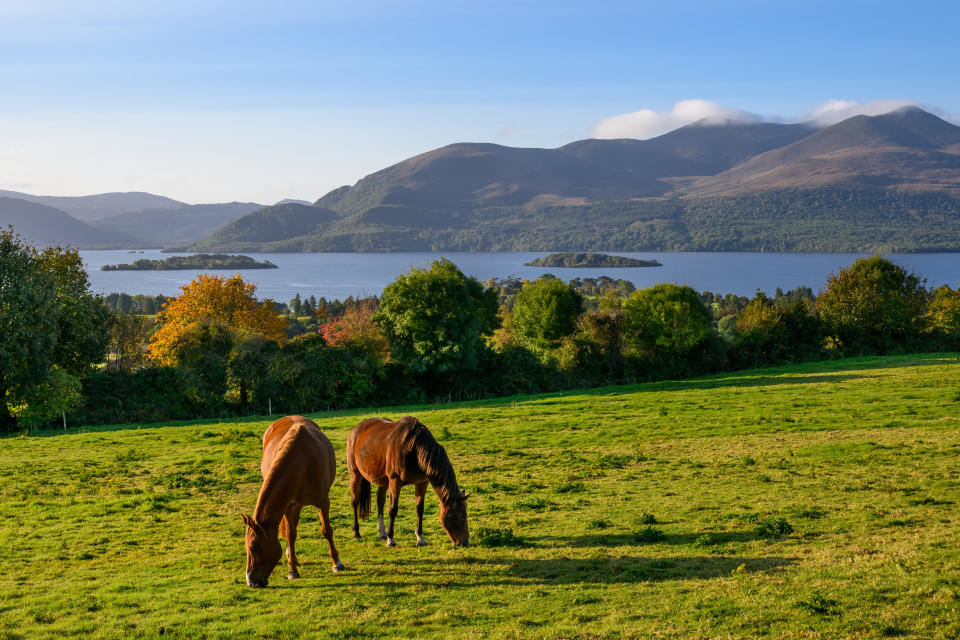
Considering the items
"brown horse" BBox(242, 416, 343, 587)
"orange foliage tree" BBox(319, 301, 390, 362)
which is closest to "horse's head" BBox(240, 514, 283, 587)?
"brown horse" BBox(242, 416, 343, 587)

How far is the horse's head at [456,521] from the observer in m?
10.3

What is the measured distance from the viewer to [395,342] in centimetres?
4059

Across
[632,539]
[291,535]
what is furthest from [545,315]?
[291,535]

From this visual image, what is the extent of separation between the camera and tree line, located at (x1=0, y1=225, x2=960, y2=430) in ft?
103

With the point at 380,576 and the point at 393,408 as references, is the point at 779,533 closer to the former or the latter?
the point at 380,576

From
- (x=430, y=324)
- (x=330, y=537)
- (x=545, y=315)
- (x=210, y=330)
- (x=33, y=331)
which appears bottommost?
(x=330, y=537)

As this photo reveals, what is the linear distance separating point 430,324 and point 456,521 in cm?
3052

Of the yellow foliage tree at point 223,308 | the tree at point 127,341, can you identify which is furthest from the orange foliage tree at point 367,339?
the tree at point 127,341

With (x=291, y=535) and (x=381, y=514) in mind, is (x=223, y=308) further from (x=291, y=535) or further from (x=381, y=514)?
(x=291, y=535)

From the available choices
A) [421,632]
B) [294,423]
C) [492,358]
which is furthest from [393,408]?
[421,632]

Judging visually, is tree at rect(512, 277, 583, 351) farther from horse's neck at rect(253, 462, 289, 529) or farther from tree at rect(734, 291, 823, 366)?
horse's neck at rect(253, 462, 289, 529)

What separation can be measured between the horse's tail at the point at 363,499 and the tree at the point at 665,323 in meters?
35.2

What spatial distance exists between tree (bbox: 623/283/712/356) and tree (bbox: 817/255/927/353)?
457 inches

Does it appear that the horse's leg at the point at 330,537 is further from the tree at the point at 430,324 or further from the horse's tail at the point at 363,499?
the tree at the point at 430,324
